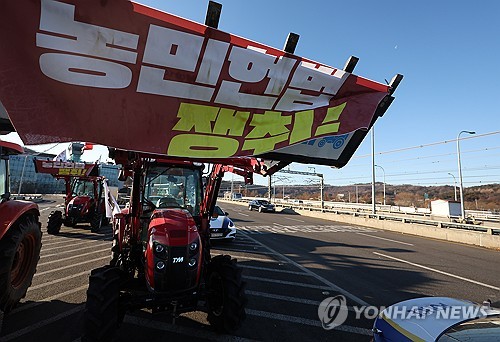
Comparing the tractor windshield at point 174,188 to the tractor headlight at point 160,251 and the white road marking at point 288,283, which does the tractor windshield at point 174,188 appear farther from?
the white road marking at point 288,283

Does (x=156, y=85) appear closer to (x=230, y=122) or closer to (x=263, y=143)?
(x=230, y=122)

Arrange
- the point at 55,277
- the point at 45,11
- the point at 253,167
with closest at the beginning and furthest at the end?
1. the point at 45,11
2. the point at 253,167
3. the point at 55,277

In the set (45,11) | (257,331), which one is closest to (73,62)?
(45,11)

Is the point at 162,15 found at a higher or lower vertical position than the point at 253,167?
higher

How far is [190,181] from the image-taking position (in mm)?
5297

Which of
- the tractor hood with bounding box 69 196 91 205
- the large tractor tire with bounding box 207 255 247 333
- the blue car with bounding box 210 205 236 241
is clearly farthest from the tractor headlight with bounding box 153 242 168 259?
the tractor hood with bounding box 69 196 91 205

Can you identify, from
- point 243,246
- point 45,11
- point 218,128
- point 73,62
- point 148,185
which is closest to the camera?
point 45,11

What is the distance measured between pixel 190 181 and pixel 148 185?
0.78 metres

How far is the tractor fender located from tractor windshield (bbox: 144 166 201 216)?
2.03 meters

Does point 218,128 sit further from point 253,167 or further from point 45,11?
point 253,167

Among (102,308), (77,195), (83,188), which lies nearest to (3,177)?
(102,308)

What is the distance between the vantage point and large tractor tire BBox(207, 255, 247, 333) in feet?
11.7

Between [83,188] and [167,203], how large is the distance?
470 inches

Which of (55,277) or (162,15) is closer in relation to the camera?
(162,15)
